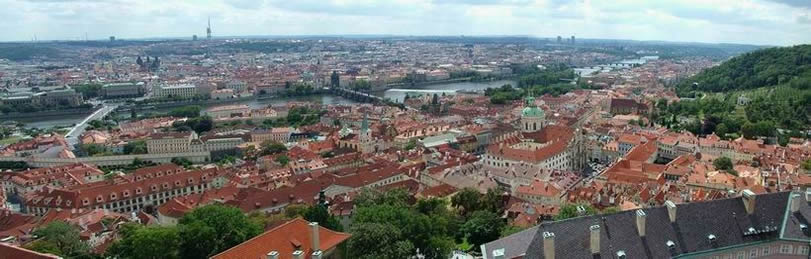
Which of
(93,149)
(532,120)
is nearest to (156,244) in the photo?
(532,120)

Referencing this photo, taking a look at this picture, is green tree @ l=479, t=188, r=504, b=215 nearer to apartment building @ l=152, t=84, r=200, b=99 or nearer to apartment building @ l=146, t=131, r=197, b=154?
apartment building @ l=146, t=131, r=197, b=154

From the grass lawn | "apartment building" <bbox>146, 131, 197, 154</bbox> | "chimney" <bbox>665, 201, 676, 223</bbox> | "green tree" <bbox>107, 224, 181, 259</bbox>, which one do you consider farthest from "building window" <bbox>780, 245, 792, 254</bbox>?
the grass lawn

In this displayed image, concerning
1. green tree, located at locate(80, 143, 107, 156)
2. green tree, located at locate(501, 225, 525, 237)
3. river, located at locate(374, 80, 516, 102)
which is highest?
green tree, located at locate(501, 225, 525, 237)

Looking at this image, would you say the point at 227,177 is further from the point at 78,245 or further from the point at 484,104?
the point at 484,104

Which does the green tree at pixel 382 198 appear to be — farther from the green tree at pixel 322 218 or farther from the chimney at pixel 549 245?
the chimney at pixel 549 245

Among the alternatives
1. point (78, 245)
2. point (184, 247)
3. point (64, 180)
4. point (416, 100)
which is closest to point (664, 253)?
point (184, 247)

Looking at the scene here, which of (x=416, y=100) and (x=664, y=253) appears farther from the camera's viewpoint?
(x=416, y=100)

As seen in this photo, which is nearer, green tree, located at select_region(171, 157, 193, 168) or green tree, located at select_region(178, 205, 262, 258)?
green tree, located at select_region(178, 205, 262, 258)
